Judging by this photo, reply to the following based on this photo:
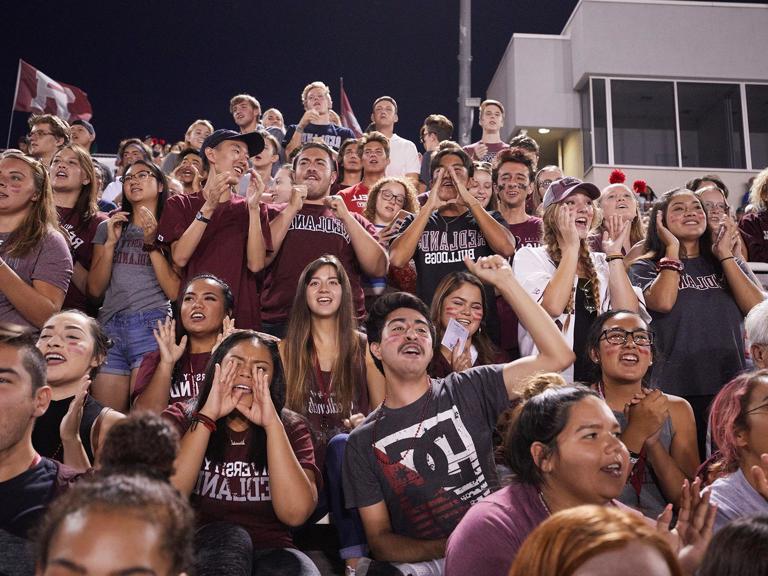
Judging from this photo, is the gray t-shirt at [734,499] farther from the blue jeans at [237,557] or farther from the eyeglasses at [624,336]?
the blue jeans at [237,557]

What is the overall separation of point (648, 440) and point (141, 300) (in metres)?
2.89

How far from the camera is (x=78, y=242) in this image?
493 cm

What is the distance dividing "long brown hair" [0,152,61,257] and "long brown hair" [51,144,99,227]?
735 millimetres

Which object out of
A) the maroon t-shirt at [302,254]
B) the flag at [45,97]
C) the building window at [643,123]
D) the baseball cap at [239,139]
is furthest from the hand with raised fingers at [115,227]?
the building window at [643,123]

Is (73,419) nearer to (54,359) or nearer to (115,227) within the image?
(54,359)

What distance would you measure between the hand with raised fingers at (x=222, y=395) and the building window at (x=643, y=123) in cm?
1422

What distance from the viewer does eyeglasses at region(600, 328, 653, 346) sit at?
3.99 metres

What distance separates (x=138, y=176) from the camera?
501 centimetres

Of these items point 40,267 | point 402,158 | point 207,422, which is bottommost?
point 207,422

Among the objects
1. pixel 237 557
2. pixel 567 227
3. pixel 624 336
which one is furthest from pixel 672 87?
pixel 237 557

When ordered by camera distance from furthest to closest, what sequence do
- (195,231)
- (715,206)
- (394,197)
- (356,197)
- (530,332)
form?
1. (356,197)
2. (394,197)
3. (715,206)
4. (195,231)
5. (530,332)

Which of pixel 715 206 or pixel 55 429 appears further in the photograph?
pixel 715 206

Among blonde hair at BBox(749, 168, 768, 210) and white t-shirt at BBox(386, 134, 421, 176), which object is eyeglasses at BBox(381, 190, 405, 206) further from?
blonde hair at BBox(749, 168, 768, 210)

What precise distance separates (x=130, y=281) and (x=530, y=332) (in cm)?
254
